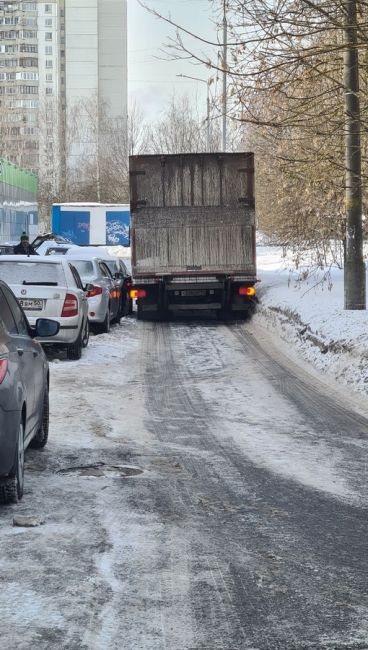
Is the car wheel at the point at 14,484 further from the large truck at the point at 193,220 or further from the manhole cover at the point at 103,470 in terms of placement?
the large truck at the point at 193,220

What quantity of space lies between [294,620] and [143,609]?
0.67 m

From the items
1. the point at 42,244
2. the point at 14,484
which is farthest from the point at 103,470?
the point at 42,244

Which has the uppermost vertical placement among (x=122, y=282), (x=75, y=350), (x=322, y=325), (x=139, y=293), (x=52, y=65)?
(x=52, y=65)

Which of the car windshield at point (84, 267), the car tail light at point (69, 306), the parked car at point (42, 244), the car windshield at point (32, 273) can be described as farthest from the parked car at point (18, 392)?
the parked car at point (42, 244)

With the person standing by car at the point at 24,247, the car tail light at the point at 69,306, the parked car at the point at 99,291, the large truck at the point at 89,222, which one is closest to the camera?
the car tail light at the point at 69,306

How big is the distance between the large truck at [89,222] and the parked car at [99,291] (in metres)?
41.2

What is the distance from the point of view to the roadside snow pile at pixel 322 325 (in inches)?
586

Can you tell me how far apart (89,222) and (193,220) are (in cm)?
4164

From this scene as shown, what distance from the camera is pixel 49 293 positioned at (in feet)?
53.9

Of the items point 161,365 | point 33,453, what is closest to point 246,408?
point 33,453

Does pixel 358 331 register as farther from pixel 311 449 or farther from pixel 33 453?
pixel 33 453

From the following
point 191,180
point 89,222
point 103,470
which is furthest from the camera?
point 89,222

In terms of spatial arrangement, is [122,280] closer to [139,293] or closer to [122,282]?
[122,282]

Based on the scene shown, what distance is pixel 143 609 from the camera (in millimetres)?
4879
